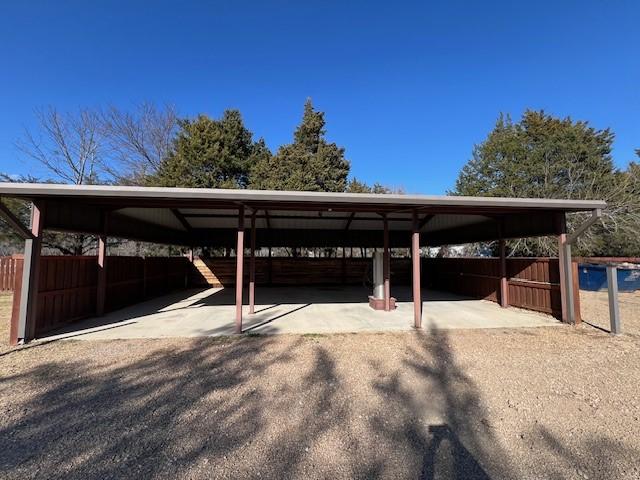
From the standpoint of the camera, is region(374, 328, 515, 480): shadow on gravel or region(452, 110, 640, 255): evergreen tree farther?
region(452, 110, 640, 255): evergreen tree

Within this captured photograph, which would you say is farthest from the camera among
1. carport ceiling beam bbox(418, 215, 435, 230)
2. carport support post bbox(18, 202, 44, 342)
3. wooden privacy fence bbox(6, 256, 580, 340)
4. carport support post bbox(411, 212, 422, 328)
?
carport ceiling beam bbox(418, 215, 435, 230)

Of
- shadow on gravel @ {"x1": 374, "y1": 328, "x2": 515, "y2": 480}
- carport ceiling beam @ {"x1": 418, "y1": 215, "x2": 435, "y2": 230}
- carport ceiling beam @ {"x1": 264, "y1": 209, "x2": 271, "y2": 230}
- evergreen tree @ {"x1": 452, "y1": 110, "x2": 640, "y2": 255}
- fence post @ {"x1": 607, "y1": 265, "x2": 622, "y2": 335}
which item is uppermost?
evergreen tree @ {"x1": 452, "y1": 110, "x2": 640, "y2": 255}

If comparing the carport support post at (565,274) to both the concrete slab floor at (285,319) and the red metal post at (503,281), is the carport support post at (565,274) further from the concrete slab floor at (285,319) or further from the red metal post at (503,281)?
the red metal post at (503,281)

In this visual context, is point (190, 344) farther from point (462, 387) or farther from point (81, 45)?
point (81, 45)

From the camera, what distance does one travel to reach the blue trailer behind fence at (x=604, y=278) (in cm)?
1192

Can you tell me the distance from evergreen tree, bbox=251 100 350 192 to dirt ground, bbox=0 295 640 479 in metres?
15.5

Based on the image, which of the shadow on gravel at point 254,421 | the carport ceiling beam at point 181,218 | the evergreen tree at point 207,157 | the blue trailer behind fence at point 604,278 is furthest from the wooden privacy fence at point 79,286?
the blue trailer behind fence at point 604,278

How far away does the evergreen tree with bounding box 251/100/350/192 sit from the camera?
1994cm

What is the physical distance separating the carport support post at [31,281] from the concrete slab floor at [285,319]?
45cm

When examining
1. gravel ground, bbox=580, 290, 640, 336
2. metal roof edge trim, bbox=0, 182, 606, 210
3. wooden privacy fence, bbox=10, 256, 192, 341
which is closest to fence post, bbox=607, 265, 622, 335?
gravel ground, bbox=580, 290, 640, 336

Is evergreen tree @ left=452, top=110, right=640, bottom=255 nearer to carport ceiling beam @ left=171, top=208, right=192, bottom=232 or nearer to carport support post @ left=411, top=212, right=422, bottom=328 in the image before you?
carport support post @ left=411, top=212, right=422, bottom=328

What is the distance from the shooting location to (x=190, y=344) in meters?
5.38

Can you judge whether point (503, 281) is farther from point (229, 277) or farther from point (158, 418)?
point (229, 277)

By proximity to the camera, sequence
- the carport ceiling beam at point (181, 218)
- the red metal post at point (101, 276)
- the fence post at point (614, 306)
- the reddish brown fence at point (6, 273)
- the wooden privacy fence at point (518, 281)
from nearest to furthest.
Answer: the fence post at point (614, 306)
the red metal post at point (101, 276)
the wooden privacy fence at point (518, 281)
the carport ceiling beam at point (181, 218)
the reddish brown fence at point (6, 273)
